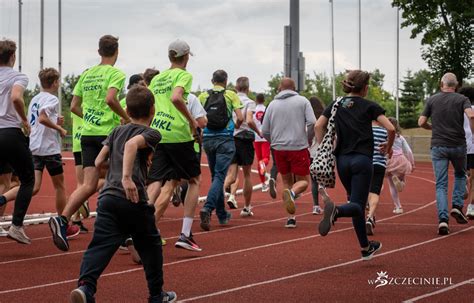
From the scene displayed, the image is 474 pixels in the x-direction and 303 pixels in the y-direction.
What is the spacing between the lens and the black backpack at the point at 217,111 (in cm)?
1417

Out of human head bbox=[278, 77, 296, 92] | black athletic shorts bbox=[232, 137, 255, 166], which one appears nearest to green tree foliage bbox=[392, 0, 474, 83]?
black athletic shorts bbox=[232, 137, 255, 166]

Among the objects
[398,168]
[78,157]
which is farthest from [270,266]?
[398,168]

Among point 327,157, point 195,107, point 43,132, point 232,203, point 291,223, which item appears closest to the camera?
point 327,157

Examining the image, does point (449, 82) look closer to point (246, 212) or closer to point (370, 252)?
point (246, 212)

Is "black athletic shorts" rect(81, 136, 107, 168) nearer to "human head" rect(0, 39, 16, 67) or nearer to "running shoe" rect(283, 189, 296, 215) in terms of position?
"human head" rect(0, 39, 16, 67)

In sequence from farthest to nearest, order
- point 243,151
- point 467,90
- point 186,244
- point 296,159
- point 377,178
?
point 243,151, point 467,90, point 296,159, point 377,178, point 186,244

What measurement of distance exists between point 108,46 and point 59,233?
87.9 inches

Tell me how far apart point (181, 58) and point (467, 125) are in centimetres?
609

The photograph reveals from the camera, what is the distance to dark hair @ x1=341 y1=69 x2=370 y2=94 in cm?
1026

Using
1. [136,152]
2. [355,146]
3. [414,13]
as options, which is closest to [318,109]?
[355,146]

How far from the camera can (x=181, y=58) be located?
37.1ft

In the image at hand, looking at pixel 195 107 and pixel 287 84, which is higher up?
pixel 287 84

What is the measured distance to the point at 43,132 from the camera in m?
12.9

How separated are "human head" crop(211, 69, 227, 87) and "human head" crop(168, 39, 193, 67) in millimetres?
2715
